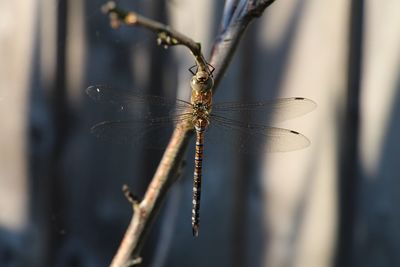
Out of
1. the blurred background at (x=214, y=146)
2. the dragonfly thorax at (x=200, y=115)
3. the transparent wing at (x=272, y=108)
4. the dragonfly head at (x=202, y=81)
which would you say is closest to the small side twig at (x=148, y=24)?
the dragonfly head at (x=202, y=81)

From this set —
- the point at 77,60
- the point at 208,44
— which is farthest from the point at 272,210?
the point at 77,60

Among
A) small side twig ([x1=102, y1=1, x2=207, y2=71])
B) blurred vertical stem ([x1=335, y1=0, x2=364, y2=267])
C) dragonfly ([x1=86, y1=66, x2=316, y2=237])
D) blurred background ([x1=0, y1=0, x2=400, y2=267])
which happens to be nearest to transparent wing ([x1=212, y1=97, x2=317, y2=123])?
dragonfly ([x1=86, y1=66, x2=316, y2=237])

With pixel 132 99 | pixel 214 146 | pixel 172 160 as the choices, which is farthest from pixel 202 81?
pixel 214 146

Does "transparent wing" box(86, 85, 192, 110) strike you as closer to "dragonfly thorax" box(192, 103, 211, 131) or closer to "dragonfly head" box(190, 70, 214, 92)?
"dragonfly thorax" box(192, 103, 211, 131)

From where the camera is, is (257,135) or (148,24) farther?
(257,135)

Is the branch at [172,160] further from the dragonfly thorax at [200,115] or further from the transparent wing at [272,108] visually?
the transparent wing at [272,108]

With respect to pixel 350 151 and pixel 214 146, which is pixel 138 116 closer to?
pixel 214 146

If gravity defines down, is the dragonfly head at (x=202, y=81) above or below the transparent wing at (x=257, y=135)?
above
